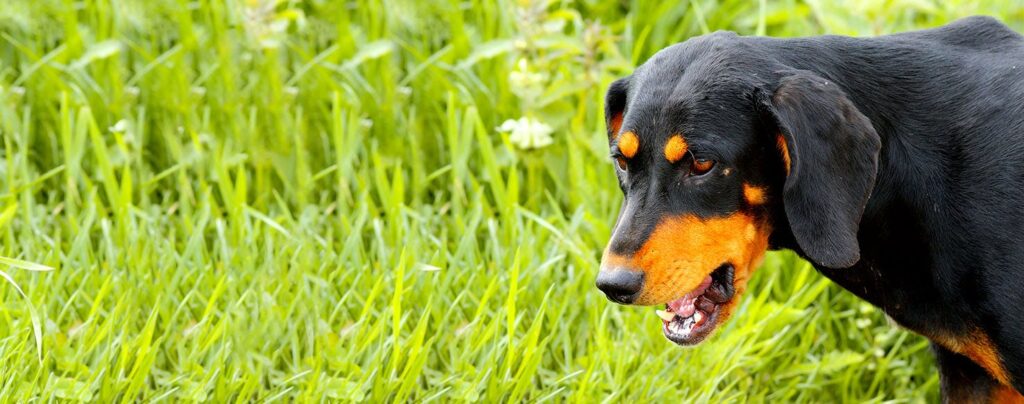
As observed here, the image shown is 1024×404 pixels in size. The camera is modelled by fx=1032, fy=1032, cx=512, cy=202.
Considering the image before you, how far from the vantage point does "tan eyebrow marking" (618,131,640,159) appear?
288 centimetres

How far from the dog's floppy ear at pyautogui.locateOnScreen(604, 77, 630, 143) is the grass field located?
22.9 inches

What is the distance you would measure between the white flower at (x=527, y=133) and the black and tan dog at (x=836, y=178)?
1.34 metres

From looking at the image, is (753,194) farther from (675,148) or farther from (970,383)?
(970,383)

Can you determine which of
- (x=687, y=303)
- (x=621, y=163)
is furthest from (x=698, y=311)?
(x=621, y=163)

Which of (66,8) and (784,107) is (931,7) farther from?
(66,8)

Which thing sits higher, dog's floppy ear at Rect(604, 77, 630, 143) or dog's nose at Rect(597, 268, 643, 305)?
dog's floppy ear at Rect(604, 77, 630, 143)

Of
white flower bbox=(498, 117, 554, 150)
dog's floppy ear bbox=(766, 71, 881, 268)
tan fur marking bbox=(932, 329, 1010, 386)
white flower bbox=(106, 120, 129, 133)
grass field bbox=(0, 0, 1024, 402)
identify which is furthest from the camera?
white flower bbox=(498, 117, 554, 150)

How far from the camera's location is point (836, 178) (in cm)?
277

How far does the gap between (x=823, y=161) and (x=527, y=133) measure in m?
1.90

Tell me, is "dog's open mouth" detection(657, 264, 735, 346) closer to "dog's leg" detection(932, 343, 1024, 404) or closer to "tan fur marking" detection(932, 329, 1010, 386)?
"tan fur marking" detection(932, 329, 1010, 386)

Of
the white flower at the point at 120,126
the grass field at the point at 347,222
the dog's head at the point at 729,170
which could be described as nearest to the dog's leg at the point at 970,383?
the grass field at the point at 347,222

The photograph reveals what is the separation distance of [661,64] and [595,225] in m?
1.33

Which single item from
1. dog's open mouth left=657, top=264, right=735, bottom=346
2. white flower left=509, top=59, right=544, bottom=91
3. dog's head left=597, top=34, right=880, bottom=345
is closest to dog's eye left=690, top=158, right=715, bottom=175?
dog's head left=597, top=34, right=880, bottom=345

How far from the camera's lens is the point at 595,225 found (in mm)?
4234
